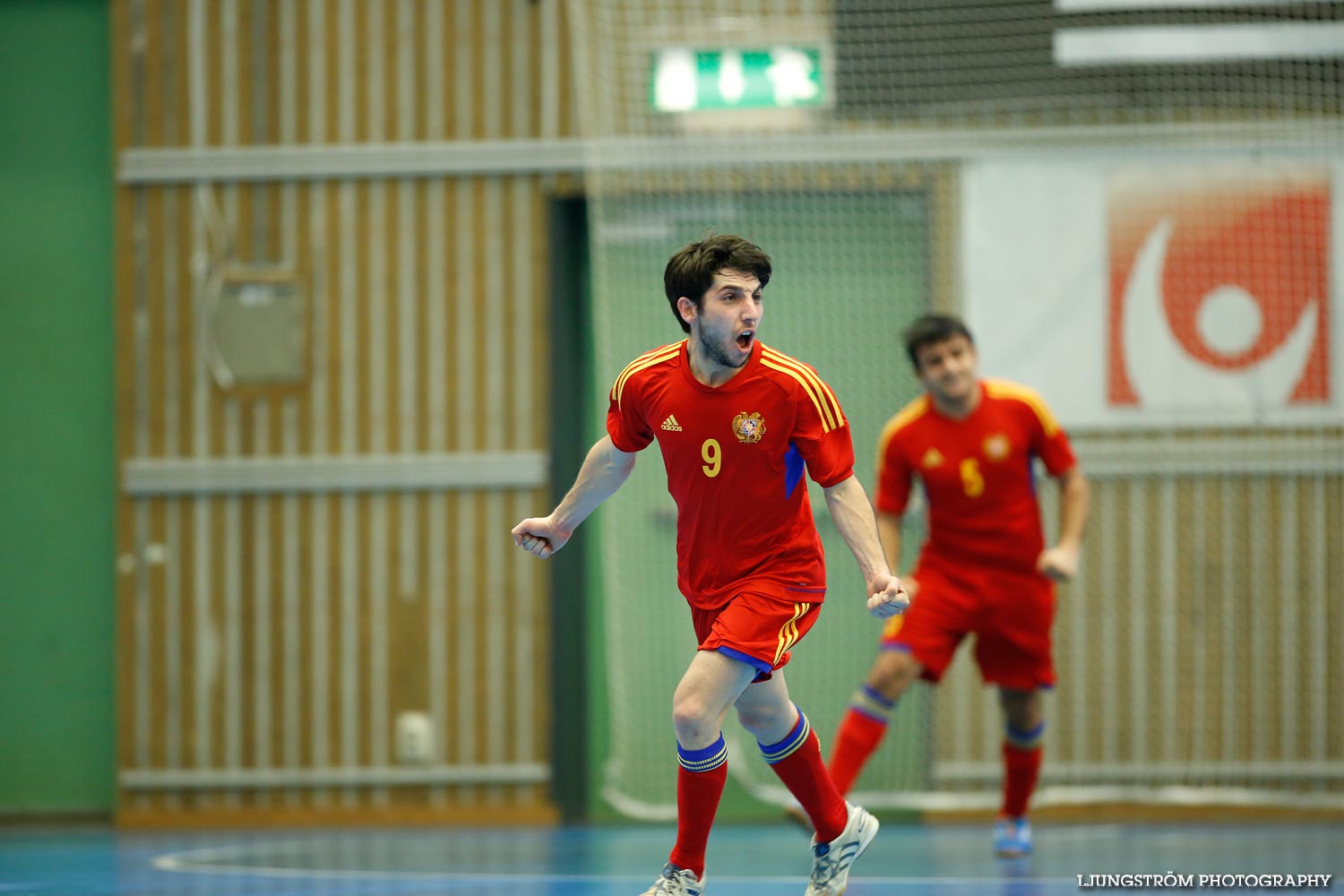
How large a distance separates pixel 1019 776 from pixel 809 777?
207 cm

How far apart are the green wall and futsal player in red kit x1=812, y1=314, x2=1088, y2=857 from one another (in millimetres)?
4663

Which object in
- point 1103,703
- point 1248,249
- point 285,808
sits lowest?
point 285,808

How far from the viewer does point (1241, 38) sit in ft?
24.9

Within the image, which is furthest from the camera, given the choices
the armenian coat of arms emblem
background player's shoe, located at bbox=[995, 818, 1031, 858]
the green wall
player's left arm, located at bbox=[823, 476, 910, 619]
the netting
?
the green wall

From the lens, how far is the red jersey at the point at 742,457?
3.97 meters

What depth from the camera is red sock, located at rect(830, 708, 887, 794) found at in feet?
18.3

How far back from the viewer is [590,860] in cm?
607

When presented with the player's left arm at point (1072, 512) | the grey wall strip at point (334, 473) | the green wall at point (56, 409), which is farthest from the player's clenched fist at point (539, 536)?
the green wall at point (56, 409)

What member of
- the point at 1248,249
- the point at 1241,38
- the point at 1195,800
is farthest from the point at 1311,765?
the point at 1241,38

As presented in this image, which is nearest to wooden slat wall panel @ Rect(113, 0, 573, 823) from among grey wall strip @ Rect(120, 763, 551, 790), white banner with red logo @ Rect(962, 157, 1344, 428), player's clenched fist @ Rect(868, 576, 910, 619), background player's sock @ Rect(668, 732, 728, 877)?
grey wall strip @ Rect(120, 763, 551, 790)

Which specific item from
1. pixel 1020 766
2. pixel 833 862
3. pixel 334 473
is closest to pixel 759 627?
pixel 833 862

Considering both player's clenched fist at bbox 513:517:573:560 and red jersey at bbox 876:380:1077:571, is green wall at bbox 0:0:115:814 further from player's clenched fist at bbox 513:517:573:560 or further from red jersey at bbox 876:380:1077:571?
player's clenched fist at bbox 513:517:573:560

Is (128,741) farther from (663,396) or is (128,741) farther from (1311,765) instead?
(1311,765)

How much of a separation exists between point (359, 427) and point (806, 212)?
2622 millimetres
